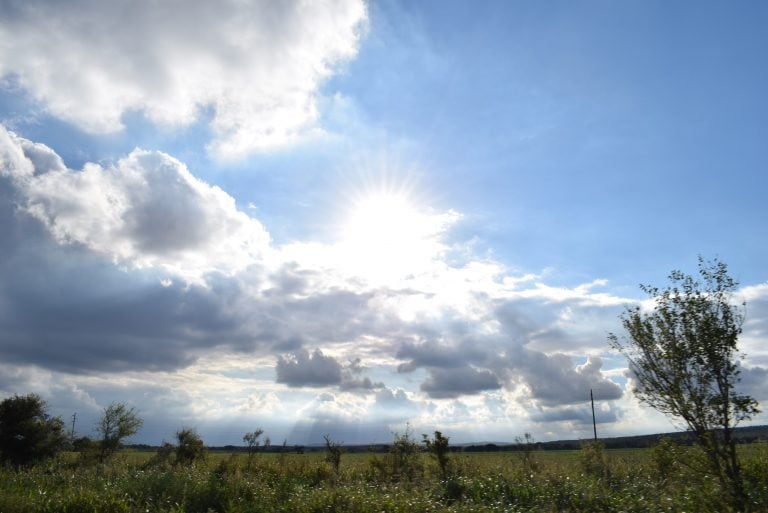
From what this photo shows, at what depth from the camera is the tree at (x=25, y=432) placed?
30688 millimetres

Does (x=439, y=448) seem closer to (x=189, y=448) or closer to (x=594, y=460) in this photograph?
(x=594, y=460)

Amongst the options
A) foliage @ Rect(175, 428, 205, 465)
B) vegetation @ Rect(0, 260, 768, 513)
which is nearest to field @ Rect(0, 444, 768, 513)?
vegetation @ Rect(0, 260, 768, 513)

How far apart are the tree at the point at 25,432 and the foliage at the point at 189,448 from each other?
8180mm

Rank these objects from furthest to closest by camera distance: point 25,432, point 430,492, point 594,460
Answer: point 25,432 < point 594,460 < point 430,492

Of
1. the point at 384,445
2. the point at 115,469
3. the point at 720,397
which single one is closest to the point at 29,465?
the point at 115,469

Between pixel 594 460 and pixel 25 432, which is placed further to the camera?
pixel 25 432

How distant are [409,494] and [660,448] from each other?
798 cm

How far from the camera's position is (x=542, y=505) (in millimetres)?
15031

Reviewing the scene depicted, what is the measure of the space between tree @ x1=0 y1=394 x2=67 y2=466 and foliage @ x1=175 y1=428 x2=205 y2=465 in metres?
8.18

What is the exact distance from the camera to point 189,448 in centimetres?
3256

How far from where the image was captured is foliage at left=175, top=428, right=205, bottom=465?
32.0 m

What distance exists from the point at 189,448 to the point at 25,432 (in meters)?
10.0

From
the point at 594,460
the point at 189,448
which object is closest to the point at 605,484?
the point at 594,460

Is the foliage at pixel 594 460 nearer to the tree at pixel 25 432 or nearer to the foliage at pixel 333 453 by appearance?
the foliage at pixel 333 453
